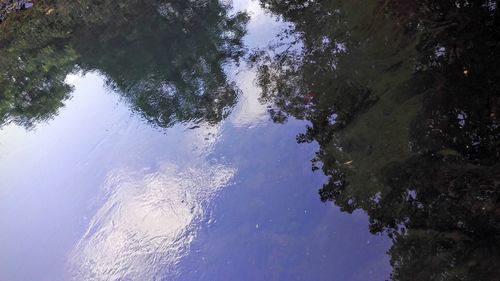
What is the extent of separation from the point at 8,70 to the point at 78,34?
3.41 meters

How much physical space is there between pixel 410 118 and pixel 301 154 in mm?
2013

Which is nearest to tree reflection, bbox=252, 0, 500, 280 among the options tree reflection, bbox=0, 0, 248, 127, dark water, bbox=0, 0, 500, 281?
dark water, bbox=0, 0, 500, 281

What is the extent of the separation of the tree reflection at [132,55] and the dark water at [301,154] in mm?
97

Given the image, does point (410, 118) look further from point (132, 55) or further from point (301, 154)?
point (132, 55)

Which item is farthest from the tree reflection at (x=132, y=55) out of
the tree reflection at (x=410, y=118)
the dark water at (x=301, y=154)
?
the tree reflection at (x=410, y=118)

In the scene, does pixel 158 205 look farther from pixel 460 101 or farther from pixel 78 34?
pixel 78 34

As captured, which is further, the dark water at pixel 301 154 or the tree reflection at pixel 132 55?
the tree reflection at pixel 132 55

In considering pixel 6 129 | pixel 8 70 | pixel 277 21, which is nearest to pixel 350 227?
pixel 277 21

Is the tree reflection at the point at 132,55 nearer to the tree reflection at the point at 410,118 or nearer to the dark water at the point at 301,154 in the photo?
the dark water at the point at 301,154

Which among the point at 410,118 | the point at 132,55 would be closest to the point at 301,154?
the point at 410,118

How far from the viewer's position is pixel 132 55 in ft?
43.9

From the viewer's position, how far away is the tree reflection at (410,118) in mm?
5129

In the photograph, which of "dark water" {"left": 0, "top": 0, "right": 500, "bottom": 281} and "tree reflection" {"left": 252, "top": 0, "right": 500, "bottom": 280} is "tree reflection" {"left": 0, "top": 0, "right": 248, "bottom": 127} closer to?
"dark water" {"left": 0, "top": 0, "right": 500, "bottom": 281}

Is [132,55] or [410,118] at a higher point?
[132,55]
